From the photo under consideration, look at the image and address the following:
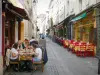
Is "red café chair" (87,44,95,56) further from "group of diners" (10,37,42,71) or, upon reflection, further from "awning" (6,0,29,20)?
"group of diners" (10,37,42,71)

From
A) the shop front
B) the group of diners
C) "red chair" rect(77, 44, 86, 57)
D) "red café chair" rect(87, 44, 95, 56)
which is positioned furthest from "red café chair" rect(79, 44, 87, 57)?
the group of diners

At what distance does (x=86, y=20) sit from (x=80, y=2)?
4.73m

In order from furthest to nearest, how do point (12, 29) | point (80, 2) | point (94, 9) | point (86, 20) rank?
point (80, 2), point (86, 20), point (94, 9), point (12, 29)

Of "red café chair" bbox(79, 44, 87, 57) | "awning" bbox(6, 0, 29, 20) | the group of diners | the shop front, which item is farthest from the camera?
the shop front

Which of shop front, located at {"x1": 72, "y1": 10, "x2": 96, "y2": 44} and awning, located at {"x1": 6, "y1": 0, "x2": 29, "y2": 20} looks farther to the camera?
shop front, located at {"x1": 72, "y1": 10, "x2": 96, "y2": 44}

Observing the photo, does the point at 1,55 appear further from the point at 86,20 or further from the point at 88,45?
the point at 86,20

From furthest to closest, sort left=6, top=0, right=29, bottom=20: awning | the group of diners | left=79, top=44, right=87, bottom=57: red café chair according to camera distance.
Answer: left=79, top=44, right=87, bottom=57: red café chair
the group of diners
left=6, top=0, right=29, bottom=20: awning

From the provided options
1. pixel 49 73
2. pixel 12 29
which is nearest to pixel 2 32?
pixel 49 73

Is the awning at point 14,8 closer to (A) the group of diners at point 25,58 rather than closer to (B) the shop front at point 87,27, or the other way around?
(A) the group of diners at point 25,58

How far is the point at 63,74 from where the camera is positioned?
1111 centimetres

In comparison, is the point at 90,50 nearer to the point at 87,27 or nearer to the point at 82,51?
the point at 82,51

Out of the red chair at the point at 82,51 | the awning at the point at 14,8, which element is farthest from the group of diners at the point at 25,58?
the red chair at the point at 82,51

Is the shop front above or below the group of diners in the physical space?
above

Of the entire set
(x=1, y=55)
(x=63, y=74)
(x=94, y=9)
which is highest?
(x=94, y=9)
